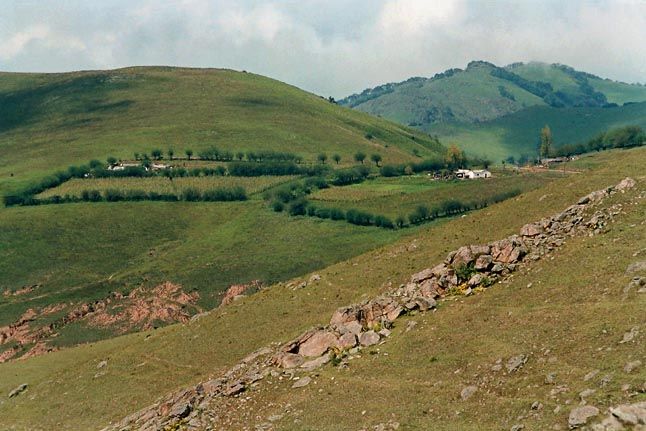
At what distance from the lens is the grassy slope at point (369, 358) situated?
3944 centimetres

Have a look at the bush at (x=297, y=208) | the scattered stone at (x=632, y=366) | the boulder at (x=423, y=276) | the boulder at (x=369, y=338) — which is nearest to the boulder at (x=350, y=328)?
the boulder at (x=369, y=338)

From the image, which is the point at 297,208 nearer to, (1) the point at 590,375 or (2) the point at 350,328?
(2) the point at 350,328

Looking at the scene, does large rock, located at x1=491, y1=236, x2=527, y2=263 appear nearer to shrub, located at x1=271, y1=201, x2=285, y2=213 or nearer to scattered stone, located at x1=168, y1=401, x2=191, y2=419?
scattered stone, located at x1=168, y1=401, x2=191, y2=419

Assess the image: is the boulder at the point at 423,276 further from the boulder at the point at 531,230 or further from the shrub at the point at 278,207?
the shrub at the point at 278,207

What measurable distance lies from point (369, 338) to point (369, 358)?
2.65 meters

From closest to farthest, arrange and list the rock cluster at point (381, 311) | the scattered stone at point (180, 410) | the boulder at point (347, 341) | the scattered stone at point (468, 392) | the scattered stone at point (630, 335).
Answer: the scattered stone at point (630, 335) < the scattered stone at point (468, 392) < the scattered stone at point (180, 410) < the rock cluster at point (381, 311) < the boulder at point (347, 341)

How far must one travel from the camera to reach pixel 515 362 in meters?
37.3

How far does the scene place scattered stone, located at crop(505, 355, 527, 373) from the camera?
121 ft

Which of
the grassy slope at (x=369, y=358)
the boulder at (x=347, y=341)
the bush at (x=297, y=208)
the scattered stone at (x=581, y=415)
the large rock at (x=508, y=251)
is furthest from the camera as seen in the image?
the bush at (x=297, y=208)

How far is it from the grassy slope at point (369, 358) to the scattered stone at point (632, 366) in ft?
3.56

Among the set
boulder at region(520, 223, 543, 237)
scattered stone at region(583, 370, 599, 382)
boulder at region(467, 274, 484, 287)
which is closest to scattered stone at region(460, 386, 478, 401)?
scattered stone at region(583, 370, 599, 382)

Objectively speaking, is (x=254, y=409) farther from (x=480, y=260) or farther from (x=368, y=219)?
(x=368, y=219)

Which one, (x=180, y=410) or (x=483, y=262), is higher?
(x=483, y=262)

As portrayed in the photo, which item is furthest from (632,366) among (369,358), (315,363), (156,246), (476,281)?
(156,246)
